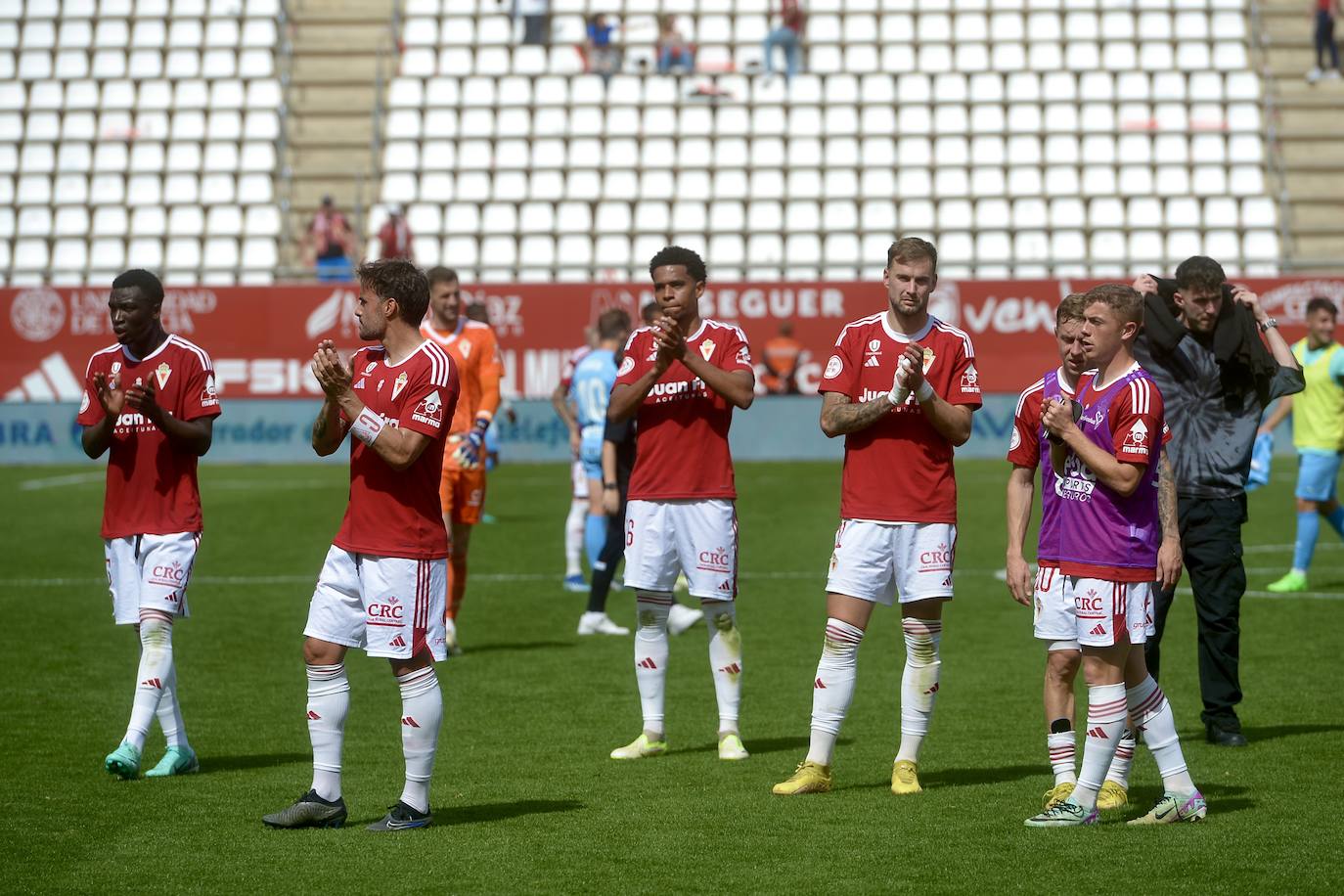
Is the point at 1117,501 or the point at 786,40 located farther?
the point at 786,40

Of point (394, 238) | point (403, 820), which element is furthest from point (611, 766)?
point (394, 238)

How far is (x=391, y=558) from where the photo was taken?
680 cm

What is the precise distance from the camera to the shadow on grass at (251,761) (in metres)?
8.31

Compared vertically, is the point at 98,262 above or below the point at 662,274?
above

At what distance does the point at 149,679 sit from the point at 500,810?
1.76 metres

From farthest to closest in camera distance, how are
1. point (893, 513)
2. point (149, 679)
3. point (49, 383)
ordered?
1. point (49, 383)
2. point (149, 679)
3. point (893, 513)

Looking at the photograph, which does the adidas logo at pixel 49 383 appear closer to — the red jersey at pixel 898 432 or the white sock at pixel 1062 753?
the red jersey at pixel 898 432

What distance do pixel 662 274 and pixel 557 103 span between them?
25.9m

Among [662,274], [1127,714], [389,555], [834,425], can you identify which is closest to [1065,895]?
[1127,714]

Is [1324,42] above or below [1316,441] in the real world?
above

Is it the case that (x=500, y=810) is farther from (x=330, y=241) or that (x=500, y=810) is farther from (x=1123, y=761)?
(x=330, y=241)

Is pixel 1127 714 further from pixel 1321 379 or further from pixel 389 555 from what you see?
pixel 1321 379

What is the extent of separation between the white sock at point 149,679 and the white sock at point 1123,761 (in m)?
4.15

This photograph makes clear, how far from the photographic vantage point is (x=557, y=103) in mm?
33312
